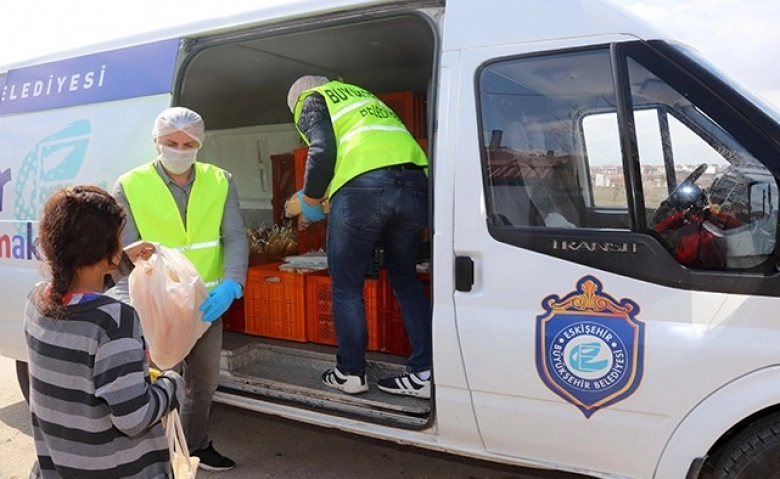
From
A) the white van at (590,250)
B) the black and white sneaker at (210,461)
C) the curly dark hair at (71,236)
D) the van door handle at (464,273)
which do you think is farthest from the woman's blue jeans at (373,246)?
the curly dark hair at (71,236)

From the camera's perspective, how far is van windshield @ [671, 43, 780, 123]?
2.18 metres

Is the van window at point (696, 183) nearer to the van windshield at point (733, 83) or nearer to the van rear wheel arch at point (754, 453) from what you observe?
the van windshield at point (733, 83)

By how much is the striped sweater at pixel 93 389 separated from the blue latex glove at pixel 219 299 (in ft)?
3.50

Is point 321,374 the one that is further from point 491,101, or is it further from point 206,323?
point 491,101

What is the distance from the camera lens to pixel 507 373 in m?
2.46

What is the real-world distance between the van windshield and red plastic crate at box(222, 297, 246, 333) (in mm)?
3211

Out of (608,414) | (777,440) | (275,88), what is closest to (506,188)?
(608,414)

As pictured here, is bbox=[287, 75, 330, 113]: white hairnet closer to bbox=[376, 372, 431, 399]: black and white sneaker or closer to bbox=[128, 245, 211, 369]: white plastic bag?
bbox=[128, 245, 211, 369]: white plastic bag

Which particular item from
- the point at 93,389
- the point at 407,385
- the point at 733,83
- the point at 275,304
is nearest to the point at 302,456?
the point at 407,385

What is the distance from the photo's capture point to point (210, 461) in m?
3.38

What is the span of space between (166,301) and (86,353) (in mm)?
778

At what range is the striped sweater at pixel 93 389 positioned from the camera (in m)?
1.69

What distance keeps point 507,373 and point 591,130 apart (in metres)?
0.99

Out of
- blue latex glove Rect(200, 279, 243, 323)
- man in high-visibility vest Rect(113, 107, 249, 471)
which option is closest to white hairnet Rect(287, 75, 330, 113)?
man in high-visibility vest Rect(113, 107, 249, 471)
